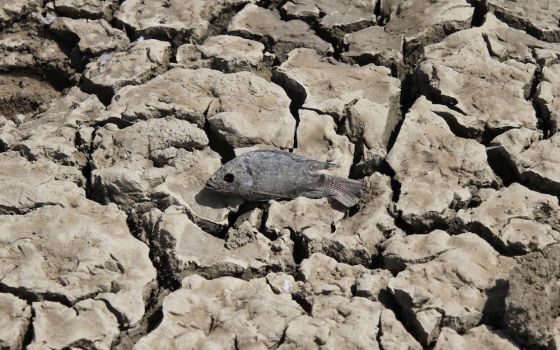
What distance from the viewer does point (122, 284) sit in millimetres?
3342

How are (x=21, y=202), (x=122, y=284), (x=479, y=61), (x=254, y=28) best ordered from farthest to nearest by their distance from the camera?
(x=254, y=28), (x=479, y=61), (x=21, y=202), (x=122, y=284)

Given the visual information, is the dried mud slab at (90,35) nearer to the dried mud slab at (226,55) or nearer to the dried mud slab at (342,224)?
the dried mud slab at (226,55)

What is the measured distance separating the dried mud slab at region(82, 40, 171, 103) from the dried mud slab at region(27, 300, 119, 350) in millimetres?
1485

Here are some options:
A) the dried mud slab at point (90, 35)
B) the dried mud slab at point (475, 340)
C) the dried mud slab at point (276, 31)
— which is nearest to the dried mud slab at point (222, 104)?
the dried mud slab at point (276, 31)

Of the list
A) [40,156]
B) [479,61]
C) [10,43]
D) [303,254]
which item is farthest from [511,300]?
[10,43]

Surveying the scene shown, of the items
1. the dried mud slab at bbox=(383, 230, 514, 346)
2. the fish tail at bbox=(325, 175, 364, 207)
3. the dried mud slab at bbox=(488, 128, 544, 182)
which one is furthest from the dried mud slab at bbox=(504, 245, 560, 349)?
the fish tail at bbox=(325, 175, 364, 207)

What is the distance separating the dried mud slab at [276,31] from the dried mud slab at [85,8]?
77 centimetres

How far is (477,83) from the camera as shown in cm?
416

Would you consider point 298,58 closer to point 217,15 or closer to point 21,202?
point 217,15

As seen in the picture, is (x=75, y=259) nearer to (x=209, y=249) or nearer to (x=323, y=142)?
(x=209, y=249)

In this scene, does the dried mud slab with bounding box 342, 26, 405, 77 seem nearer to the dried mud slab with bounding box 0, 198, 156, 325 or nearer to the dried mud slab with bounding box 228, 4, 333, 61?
the dried mud slab with bounding box 228, 4, 333, 61

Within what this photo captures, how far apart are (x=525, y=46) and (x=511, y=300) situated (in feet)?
6.12

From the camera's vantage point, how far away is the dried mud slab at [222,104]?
3.98m

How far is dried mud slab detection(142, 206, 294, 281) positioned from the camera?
3455mm
